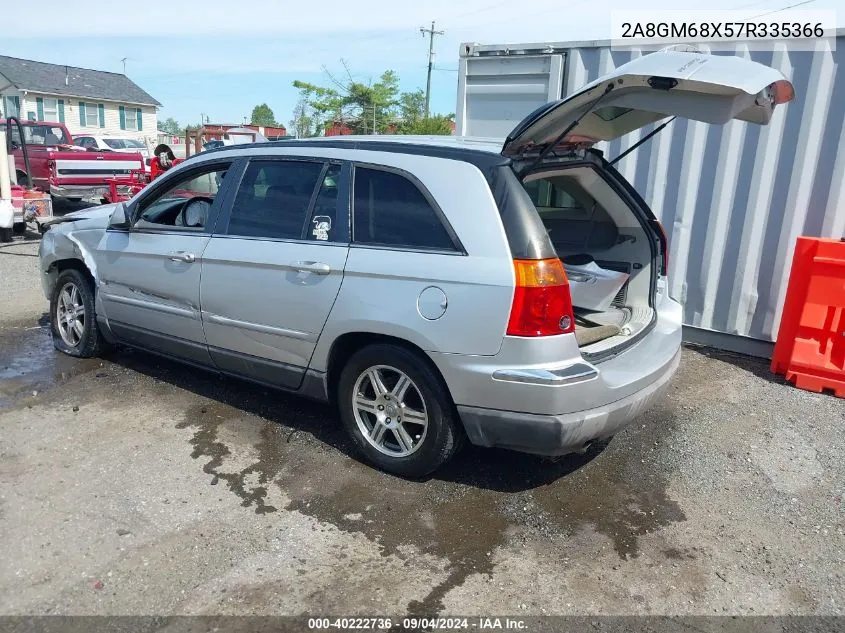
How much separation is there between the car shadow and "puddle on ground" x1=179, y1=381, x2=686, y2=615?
1cm

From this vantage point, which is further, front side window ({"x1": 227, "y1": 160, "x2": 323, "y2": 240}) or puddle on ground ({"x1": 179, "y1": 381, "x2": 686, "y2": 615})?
front side window ({"x1": 227, "y1": 160, "x2": 323, "y2": 240})

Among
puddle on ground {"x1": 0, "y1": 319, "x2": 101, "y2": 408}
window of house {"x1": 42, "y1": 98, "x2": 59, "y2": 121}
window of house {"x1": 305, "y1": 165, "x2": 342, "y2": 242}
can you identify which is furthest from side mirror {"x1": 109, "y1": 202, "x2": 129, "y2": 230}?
window of house {"x1": 42, "y1": 98, "x2": 59, "y2": 121}

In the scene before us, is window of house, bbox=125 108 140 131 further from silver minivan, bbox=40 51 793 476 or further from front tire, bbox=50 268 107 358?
silver minivan, bbox=40 51 793 476

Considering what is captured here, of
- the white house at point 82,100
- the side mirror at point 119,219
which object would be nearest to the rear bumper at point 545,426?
the side mirror at point 119,219

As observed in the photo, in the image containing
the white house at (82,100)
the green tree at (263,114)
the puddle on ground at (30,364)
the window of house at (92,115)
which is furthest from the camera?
the green tree at (263,114)

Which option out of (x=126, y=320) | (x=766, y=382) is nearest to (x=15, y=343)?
(x=126, y=320)

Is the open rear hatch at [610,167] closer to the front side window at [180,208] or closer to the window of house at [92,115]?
the front side window at [180,208]

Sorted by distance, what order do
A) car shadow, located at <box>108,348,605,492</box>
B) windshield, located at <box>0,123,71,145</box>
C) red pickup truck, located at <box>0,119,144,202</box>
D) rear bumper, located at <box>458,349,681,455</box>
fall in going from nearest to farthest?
rear bumper, located at <box>458,349,681,455</box> → car shadow, located at <box>108,348,605,492</box> → red pickup truck, located at <box>0,119,144,202</box> → windshield, located at <box>0,123,71,145</box>

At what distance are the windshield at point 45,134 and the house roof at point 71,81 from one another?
2007 cm

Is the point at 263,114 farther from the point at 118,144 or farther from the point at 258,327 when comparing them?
the point at 258,327

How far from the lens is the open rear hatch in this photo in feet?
9.93

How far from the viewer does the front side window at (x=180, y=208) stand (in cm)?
445

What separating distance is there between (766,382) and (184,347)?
4.41m

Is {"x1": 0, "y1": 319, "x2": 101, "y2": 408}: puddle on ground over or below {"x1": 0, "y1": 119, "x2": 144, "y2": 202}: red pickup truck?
below
